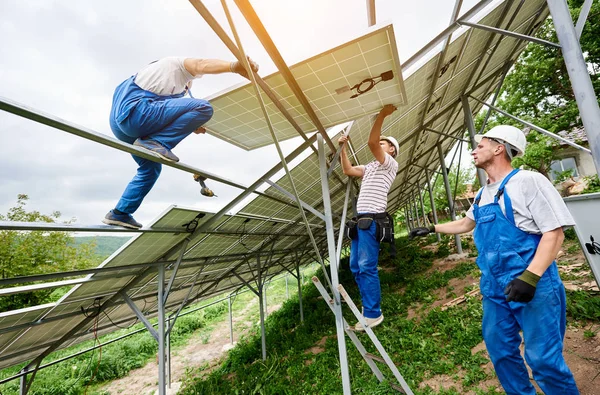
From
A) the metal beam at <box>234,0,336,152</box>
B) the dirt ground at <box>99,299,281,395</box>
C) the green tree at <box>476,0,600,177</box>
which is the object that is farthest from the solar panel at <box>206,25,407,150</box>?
the green tree at <box>476,0,600,177</box>

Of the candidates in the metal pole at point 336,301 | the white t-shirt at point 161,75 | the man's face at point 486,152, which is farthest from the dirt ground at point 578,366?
the white t-shirt at point 161,75

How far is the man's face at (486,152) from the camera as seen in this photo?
253 cm

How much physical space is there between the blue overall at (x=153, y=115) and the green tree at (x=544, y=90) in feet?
51.6

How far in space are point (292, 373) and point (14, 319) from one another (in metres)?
5.74

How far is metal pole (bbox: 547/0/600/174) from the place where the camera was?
100 inches

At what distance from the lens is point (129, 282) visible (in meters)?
5.64

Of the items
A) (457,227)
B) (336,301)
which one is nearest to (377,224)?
(457,227)

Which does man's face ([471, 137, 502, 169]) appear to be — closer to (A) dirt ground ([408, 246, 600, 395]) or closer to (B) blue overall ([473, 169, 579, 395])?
(B) blue overall ([473, 169, 579, 395])

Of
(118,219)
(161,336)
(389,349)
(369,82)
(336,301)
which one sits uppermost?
(369,82)

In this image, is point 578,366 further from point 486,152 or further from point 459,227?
point 486,152

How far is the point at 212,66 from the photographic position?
7.50 feet

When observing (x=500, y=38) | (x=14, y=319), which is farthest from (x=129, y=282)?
(x=500, y=38)

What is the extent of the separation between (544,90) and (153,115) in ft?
59.6

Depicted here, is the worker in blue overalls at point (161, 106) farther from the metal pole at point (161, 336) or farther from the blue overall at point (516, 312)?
the metal pole at point (161, 336)
